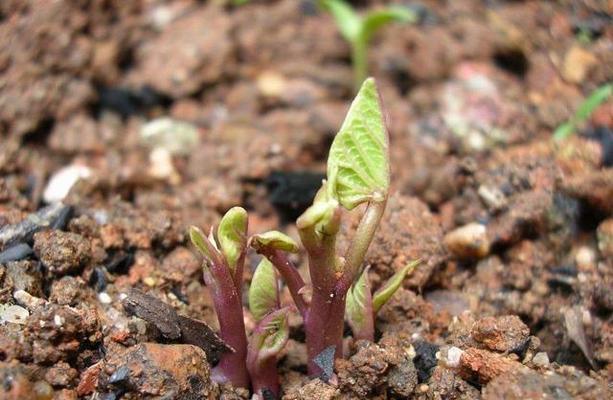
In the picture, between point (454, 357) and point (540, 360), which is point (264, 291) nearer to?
point (454, 357)

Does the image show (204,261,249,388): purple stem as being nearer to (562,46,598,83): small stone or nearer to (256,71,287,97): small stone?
(256,71,287,97): small stone

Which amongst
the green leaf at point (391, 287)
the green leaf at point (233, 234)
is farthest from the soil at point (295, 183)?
the green leaf at point (233, 234)

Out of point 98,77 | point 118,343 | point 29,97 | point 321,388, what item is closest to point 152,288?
point 118,343

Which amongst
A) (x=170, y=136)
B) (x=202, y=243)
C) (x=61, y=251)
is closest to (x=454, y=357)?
(x=202, y=243)

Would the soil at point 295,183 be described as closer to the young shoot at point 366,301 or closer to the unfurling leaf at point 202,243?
the young shoot at point 366,301

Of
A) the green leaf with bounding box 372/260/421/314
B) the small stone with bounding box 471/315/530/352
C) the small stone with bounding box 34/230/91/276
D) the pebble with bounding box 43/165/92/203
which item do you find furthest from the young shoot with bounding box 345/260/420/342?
the pebble with bounding box 43/165/92/203
